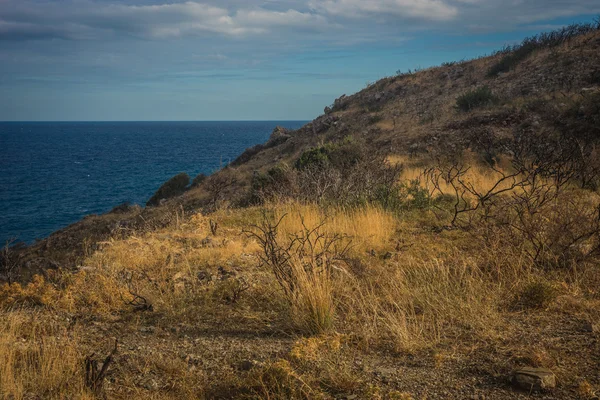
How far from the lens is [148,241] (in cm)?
780

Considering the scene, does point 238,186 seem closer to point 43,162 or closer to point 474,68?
point 474,68

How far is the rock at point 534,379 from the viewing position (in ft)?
9.56

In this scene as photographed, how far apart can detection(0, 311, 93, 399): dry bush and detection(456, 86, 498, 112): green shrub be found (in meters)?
21.1

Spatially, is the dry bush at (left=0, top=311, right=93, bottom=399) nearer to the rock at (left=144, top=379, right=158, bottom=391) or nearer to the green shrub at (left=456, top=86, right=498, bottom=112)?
the rock at (left=144, top=379, right=158, bottom=391)

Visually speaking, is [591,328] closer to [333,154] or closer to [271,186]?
[271,186]

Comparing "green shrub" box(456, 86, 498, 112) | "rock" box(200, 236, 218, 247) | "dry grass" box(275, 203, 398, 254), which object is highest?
"green shrub" box(456, 86, 498, 112)

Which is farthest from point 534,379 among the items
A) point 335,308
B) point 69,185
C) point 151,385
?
point 69,185

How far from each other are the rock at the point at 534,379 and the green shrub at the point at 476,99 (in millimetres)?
20106

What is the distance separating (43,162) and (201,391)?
6562cm

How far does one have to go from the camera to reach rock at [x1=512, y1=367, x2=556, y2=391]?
291cm

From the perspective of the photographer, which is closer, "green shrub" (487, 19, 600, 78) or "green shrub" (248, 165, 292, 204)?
"green shrub" (248, 165, 292, 204)

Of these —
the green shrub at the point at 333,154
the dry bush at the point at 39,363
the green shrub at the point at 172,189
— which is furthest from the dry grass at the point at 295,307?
the green shrub at the point at 172,189

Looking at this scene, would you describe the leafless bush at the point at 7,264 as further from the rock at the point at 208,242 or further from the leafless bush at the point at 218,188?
the leafless bush at the point at 218,188

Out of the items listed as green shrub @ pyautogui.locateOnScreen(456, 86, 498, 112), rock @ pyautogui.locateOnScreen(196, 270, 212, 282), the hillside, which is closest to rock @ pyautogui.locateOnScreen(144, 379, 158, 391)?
the hillside
